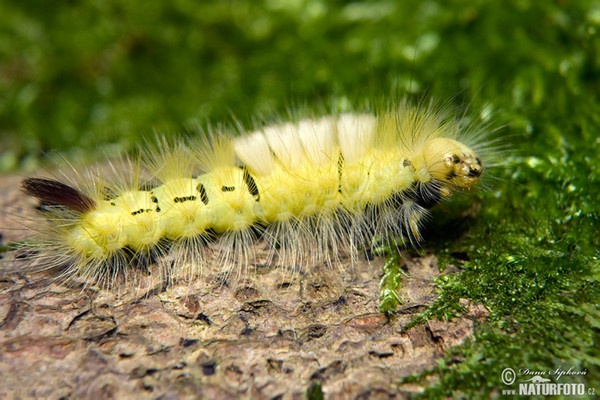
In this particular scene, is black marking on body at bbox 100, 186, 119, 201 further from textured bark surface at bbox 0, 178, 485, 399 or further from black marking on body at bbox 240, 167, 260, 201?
black marking on body at bbox 240, 167, 260, 201

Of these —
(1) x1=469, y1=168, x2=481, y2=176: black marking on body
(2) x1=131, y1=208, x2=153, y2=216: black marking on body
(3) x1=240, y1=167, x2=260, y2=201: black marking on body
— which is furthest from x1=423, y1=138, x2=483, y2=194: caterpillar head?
(2) x1=131, y1=208, x2=153, y2=216: black marking on body

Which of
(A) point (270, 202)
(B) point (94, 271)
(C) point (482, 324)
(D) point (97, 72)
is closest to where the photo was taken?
(C) point (482, 324)

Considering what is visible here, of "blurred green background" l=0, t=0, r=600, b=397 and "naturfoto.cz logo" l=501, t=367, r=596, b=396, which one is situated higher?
"blurred green background" l=0, t=0, r=600, b=397

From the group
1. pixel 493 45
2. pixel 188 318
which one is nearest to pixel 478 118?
pixel 493 45

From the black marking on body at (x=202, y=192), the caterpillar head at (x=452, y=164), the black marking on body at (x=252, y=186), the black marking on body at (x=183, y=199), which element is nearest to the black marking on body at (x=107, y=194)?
the black marking on body at (x=183, y=199)

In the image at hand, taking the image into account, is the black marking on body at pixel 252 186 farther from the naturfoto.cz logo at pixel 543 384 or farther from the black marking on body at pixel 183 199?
the naturfoto.cz logo at pixel 543 384

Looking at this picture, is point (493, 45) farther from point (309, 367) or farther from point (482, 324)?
point (309, 367)
